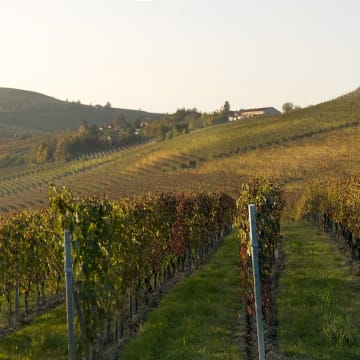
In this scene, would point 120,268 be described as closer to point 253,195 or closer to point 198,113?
point 253,195

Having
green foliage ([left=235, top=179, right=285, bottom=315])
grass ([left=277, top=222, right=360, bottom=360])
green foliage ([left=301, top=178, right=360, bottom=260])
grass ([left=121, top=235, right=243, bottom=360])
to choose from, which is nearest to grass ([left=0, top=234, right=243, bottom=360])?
grass ([left=121, top=235, right=243, bottom=360])

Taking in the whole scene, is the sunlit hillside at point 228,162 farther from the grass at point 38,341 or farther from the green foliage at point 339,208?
the grass at point 38,341

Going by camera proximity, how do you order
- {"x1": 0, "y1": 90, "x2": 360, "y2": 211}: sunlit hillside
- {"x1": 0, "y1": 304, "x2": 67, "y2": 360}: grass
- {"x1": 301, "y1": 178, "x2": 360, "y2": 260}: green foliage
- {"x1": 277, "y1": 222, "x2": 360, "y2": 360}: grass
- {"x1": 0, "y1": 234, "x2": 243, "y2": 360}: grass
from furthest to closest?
{"x1": 0, "y1": 90, "x2": 360, "y2": 211}: sunlit hillside < {"x1": 301, "y1": 178, "x2": 360, "y2": 260}: green foliage < {"x1": 0, "y1": 304, "x2": 67, "y2": 360}: grass < {"x1": 0, "y1": 234, "x2": 243, "y2": 360}: grass < {"x1": 277, "y1": 222, "x2": 360, "y2": 360}: grass

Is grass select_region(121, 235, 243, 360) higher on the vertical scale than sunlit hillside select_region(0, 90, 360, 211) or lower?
lower

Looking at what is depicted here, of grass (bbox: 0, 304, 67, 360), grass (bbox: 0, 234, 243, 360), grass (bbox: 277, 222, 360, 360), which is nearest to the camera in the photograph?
grass (bbox: 277, 222, 360, 360)

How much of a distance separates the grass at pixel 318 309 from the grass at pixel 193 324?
148 centimetres

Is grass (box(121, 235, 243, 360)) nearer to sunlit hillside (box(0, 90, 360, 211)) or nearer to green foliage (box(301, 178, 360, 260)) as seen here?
green foliage (box(301, 178, 360, 260))

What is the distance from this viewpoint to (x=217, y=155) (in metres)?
84.8

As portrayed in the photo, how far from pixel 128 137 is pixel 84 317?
12254 centimetres

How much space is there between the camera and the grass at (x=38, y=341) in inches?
499

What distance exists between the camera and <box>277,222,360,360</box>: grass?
11.8 m

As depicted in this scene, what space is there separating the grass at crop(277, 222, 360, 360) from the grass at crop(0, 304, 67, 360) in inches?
226

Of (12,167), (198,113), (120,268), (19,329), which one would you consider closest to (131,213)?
(120,268)

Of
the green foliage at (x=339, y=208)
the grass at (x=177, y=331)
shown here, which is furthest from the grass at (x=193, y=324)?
the green foliage at (x=339, y=208)
